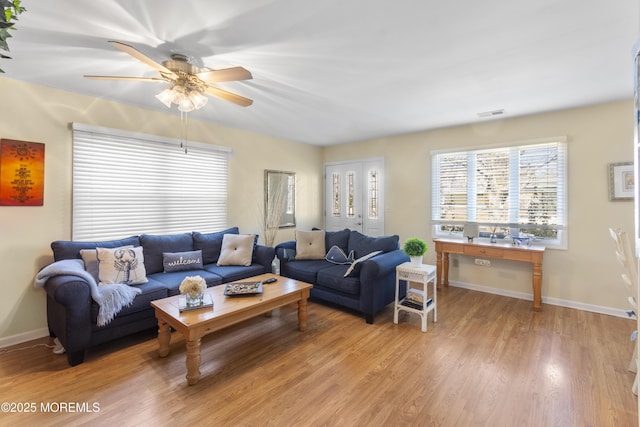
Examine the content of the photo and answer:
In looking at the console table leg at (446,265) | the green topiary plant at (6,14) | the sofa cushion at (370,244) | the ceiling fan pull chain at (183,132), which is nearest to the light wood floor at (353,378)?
the sofa cushion at (370,244)

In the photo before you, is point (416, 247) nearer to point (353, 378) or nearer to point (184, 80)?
point (353, 378)

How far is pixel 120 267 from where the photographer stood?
2750mm

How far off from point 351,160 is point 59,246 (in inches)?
170

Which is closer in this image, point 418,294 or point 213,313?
point 213,313

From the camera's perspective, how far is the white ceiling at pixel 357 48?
1.67 m

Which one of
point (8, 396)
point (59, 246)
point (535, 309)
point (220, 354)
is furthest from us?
point (535, 309)

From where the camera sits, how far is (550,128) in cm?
354

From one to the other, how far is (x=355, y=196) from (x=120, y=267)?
3815 mm

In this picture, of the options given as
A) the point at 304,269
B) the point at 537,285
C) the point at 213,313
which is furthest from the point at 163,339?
the point at 537,285

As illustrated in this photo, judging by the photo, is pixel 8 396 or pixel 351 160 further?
pixel 351 160

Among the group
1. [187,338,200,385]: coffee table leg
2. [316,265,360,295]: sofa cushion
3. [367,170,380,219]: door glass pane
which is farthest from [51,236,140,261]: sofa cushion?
[367,170,380,219]: door glass pane

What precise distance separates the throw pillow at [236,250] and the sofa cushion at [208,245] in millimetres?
82

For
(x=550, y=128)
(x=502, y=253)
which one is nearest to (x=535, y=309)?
(x=502, y=253)

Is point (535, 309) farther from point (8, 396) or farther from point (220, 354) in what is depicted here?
point (8, 396)
